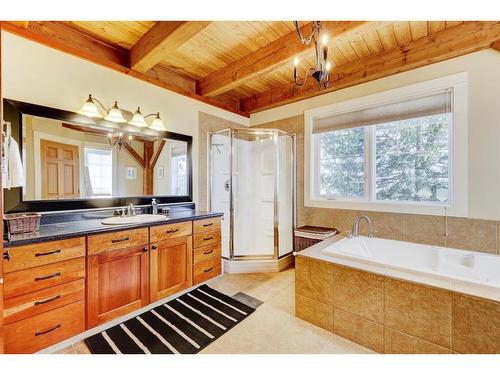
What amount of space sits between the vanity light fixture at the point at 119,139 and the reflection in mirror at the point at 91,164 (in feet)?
0.05

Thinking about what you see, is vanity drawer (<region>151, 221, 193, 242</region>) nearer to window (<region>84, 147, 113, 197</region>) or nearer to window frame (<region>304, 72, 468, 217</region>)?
window (<region>84, 147, 113, 197</region>)

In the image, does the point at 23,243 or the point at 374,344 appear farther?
the point at 374,344

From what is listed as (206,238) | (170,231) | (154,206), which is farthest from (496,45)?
(154,206)

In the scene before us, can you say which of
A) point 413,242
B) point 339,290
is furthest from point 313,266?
point 413,242

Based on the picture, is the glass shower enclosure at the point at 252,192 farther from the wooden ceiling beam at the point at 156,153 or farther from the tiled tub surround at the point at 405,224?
the wooden ceiling beam at the point at 156,153

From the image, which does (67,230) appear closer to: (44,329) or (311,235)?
(44,329)

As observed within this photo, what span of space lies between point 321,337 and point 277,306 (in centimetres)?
51

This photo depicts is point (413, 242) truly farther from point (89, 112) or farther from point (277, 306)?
point (89, 112)

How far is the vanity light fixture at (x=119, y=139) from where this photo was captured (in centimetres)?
226

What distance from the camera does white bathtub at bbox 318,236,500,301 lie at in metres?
1.35

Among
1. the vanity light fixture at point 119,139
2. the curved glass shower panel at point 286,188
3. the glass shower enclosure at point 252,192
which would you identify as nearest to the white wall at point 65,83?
the vanity light fixture at point 119,139

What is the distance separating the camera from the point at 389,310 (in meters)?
1.49

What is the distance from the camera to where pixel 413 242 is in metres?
2.31

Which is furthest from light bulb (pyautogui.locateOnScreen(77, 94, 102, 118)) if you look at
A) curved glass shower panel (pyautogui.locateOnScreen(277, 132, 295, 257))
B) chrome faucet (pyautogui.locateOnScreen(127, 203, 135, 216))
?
curved glass shower panel (pyautogui.locateOnScreen(277, 132, 295, 257))
